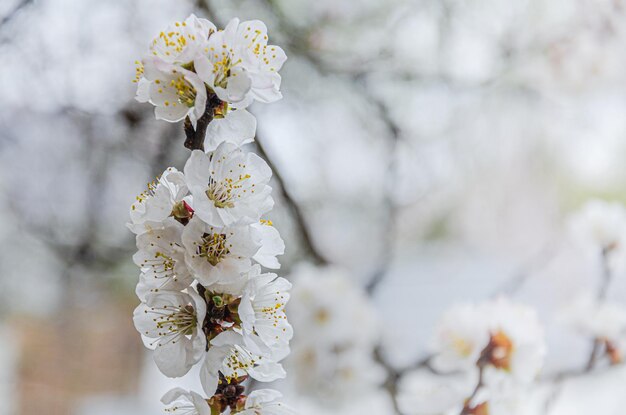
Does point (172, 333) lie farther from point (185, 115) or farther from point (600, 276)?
point (600, 276)

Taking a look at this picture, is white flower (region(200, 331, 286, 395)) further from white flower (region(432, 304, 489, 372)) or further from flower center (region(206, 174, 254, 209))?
white flower (region(432, 304, 489, 372))

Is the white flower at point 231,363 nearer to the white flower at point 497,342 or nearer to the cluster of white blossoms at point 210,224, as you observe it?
the cluster of white blossoms at point 210,224

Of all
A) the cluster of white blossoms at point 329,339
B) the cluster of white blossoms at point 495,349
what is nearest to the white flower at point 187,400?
the cluster of white blossoms at point 495,349

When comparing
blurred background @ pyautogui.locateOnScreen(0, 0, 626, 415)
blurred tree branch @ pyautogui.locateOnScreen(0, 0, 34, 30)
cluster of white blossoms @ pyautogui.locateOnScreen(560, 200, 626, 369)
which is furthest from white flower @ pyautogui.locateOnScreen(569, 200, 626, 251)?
blurred tree branch @ pyautogui.locateOnScreen(0, 0, 34, 30)

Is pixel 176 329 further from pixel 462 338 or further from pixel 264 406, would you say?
pixel 462 338

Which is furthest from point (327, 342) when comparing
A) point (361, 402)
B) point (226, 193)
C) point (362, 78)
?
point (226, 193)
